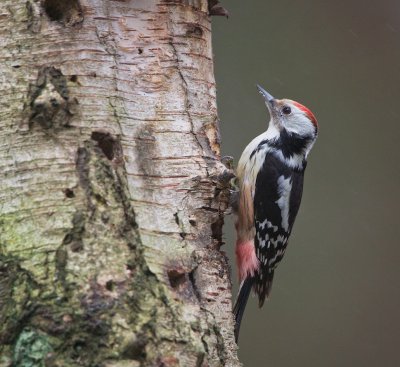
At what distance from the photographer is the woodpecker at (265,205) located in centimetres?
449

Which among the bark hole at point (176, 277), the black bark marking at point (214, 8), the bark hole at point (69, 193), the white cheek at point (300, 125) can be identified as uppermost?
the black bark marking at point (214, 8)

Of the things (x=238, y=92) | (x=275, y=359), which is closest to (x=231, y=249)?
(x=275, y=359)

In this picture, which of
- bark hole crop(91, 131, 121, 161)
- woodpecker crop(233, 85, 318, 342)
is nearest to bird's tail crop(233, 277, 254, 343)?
woodpecker crop(233, 85, 318, 342)

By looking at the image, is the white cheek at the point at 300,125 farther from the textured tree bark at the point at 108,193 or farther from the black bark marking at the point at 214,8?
the textured tree bark at the point at 108,193

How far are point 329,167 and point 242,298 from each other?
10.2ft

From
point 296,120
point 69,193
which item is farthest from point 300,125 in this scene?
point 69,193

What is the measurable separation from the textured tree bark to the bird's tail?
1106mm

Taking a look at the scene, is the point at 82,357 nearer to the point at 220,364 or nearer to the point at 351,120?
the point at 220,364

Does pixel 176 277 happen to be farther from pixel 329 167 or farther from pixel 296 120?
pixel 329 167

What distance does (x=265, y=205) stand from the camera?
456 centimetres

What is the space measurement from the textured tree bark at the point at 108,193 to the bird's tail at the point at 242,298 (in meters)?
1.11

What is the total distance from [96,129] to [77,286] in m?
0.64

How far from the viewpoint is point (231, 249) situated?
250 inches

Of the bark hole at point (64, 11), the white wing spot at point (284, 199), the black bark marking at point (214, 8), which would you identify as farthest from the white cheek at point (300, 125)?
the bark hole at point (64, 11)
